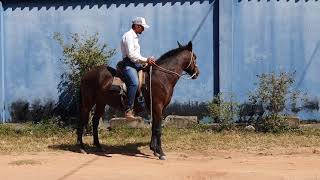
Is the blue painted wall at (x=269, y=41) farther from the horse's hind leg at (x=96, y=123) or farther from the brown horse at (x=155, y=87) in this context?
the horse's hind leg at (x=96, y=123)

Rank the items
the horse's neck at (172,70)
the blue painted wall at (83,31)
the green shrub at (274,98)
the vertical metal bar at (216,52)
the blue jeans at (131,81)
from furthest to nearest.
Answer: the blue painted wall at (83,31) → the vertical metal bar at (216,52) → the green shrub at (274,98) → the horse's neck at (172,70) → the blue jeans at (131,81)

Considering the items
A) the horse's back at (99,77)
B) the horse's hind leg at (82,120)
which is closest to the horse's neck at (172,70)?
the horse's back at (99,77)

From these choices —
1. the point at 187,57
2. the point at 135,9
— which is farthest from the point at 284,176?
the point at 135,9

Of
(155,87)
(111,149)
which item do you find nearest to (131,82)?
(155,87)

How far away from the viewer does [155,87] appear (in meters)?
11.0

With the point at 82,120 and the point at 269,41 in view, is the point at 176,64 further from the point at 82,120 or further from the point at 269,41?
the point at 269,41

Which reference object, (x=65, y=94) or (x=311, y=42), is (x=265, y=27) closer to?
(x=311, y=42)

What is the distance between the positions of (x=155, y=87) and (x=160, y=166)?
1.67 metres

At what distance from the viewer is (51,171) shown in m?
9.62

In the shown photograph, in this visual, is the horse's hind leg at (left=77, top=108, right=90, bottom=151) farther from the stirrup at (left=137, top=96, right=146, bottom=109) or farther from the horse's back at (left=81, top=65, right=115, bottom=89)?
the stirrup at (left=137, top=96, right=146, bottom=109)

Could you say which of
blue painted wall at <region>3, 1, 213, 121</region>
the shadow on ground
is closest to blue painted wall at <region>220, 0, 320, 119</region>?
blue painted wall at <region>3, 1, 213, 121</region>

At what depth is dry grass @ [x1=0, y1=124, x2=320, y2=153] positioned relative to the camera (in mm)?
11844

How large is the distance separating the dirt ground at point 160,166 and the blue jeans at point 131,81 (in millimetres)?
1131

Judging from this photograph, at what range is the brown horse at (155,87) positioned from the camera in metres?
11.0
